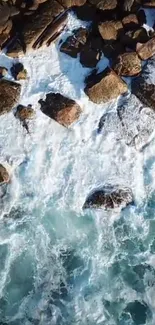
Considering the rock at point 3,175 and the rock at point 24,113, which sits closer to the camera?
the rock at point 3,175

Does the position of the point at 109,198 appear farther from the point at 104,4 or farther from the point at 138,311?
the point at 104,4

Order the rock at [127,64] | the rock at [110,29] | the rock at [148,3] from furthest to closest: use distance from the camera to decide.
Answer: the rock at [148,3] → the rock at [110,29] → the rock at [127,64]

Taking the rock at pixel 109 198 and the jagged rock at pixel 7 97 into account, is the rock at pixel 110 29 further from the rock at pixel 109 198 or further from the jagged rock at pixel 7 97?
the rock at pixel 109 198

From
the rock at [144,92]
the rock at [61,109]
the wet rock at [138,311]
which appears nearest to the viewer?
the wet rock at [138,311]

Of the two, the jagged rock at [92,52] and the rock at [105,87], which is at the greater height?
the jagged rock at [92,52]

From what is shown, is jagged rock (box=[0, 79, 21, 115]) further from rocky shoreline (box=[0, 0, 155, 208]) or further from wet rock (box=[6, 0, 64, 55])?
wet rock (box=[6, 0, 64, 55])

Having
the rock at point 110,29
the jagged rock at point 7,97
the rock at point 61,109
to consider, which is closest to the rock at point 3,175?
the jagged rock at point 7,97

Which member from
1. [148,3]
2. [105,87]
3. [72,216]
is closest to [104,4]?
[148,3]

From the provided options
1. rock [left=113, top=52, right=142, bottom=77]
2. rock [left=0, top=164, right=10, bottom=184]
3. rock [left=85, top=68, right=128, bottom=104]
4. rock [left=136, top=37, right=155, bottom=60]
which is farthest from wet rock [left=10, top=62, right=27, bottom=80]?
rock [left=136, top=37, right=155, bottom=60]
